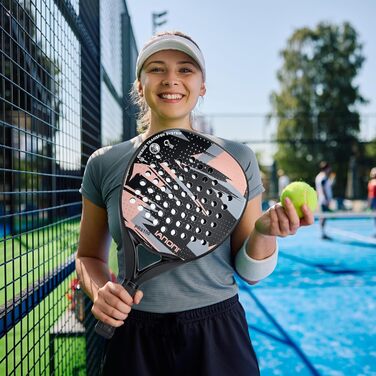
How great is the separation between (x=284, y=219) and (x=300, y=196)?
114 mm

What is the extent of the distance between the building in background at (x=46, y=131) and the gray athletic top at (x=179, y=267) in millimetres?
245

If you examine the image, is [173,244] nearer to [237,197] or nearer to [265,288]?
[237,197]

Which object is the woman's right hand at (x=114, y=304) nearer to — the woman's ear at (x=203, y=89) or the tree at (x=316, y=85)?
the woman's ear at (x=203, y=89)

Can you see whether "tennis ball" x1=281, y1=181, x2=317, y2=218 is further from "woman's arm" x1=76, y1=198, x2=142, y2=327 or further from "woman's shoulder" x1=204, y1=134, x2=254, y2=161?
"woman's arm" x1=76, y1=198, x2=142, y2=327

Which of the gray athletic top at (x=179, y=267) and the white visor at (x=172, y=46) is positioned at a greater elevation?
the white visor at (x=172, y=46)

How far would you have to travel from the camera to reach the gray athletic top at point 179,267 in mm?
1246

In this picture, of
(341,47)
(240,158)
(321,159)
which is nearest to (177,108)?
(240,158)

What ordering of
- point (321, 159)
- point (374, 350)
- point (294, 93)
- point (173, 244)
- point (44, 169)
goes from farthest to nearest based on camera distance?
point (294, 93) < point (321, 159) < point (374, 350) < point (44, 169) < point (173, 244)

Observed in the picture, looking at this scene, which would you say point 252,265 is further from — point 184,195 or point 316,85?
point 316,85

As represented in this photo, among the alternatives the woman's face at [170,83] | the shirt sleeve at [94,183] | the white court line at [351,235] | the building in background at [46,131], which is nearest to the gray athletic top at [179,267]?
the shirt sleeve at [94,183]

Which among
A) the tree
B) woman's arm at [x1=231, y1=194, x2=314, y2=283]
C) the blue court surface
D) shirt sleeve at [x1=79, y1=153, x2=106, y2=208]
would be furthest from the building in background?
the tree

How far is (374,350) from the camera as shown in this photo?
3133 mm

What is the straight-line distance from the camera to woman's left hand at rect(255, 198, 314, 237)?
1.01m

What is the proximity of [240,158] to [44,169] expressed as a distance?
1.13m
